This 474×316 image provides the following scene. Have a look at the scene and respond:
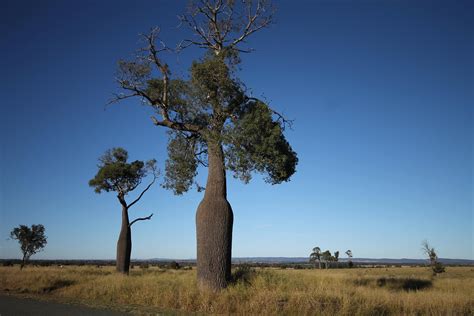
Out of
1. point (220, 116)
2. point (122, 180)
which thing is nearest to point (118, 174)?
point (122, 180)

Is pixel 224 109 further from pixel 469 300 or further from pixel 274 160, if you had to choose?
pixel 469 300

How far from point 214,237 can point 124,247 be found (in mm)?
14957

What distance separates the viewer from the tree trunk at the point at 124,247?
83.6 feet

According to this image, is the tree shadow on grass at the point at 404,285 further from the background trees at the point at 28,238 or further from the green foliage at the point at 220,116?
the background trees at the point at 28,238

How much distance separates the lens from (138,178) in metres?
28.4

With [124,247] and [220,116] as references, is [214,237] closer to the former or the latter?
[220,116]

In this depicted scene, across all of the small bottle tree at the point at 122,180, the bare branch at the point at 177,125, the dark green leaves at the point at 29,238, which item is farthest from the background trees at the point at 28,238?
the bare branch at the point at 177,125

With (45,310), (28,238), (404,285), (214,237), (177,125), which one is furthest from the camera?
(28,238)

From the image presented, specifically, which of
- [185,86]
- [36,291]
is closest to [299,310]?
[185,86]

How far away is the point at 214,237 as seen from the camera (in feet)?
41.3

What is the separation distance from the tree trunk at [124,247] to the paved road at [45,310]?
524 inches

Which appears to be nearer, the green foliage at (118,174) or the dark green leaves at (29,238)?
the green foliage at (118,174)

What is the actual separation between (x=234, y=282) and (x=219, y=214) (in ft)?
7.10

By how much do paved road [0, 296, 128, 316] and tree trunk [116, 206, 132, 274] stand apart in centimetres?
1331
